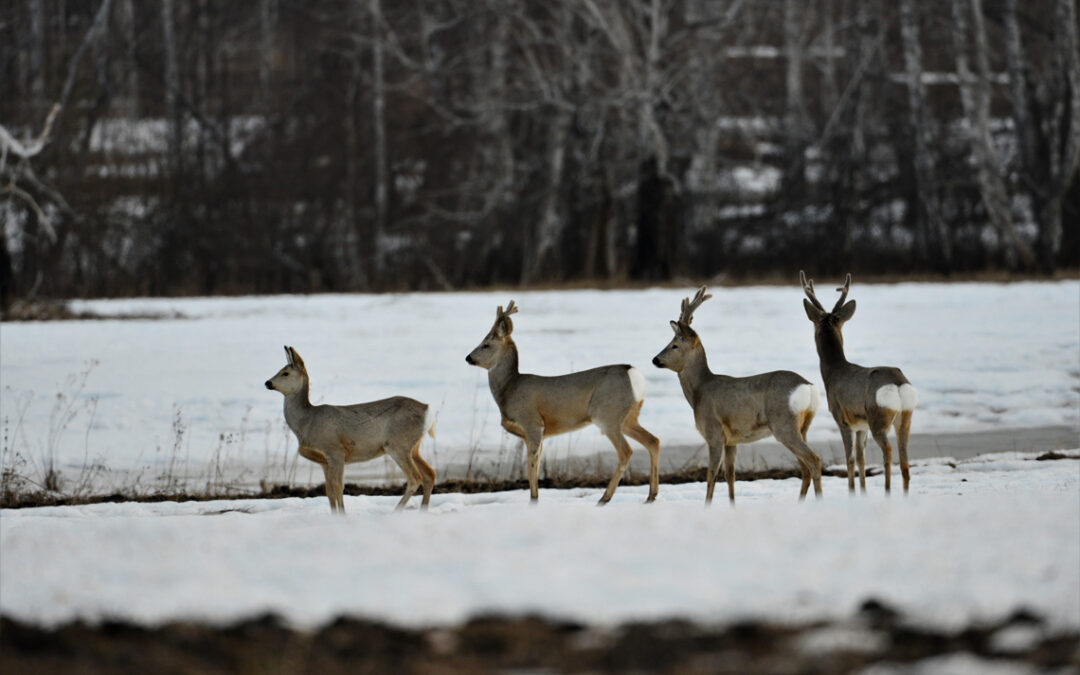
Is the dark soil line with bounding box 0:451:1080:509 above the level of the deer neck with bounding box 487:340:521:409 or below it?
below

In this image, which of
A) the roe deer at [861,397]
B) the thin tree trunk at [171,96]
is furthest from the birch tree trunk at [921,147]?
the roe deer at [861,397]

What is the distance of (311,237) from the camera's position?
37.3m

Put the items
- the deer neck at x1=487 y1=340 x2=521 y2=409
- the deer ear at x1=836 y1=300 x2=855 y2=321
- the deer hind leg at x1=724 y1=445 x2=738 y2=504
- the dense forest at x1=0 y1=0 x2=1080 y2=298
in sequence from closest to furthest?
the deer hind leg at x1=724 y1=445 x2=738 y2=504, the deer ear at x1=836 y1=300 x2=855 y2=321, the deer neck at x1=487 y1=340 x2=521 y2=409, the dense forest at x1=0 y1=0 x2=1080 y2=298

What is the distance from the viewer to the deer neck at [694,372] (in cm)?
911

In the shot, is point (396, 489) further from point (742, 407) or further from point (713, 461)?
point (742, 407)

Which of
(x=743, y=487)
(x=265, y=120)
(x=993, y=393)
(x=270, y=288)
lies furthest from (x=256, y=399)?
(x=265, y=120)

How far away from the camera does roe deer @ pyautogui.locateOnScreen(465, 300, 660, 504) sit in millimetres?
9133

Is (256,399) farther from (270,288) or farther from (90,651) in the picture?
(270,288)

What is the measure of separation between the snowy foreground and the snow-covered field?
483 cm

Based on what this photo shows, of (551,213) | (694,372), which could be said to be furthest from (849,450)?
(551,213)

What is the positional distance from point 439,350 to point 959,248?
1731cm

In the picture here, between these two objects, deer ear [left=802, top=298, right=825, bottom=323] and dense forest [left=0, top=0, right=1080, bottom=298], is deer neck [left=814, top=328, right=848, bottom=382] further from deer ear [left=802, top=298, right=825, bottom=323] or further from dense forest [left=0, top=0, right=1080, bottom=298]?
dense forest [left=0, top=0, right=1080, bottom=298]

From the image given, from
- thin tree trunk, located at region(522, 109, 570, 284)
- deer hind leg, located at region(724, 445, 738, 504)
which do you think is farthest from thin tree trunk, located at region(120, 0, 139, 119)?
deer hind leg, located at region(724, 445, 738, 504)

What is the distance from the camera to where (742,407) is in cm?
873
